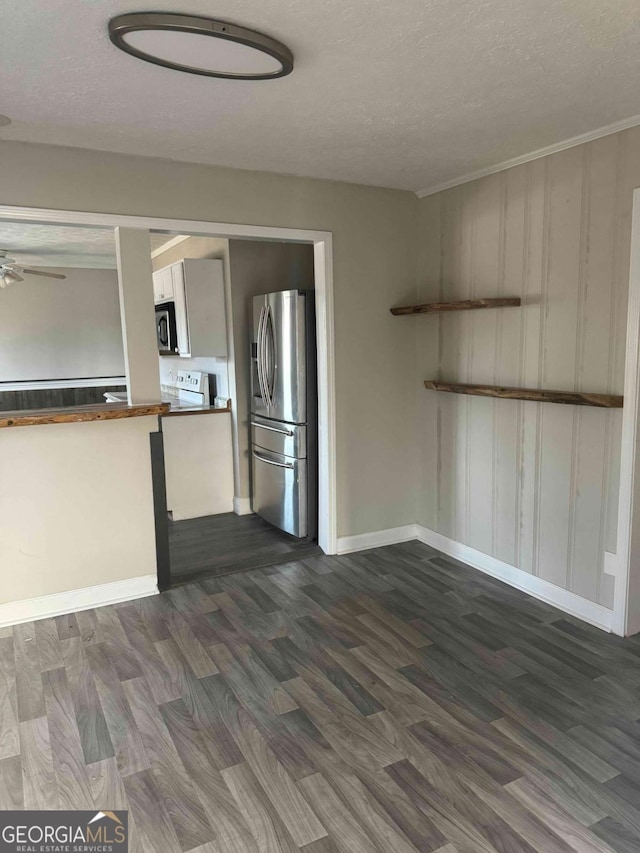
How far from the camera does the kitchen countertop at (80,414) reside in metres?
2.94

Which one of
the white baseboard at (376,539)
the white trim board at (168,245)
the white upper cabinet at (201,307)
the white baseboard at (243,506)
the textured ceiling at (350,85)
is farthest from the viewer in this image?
the white trim board at (168,245)

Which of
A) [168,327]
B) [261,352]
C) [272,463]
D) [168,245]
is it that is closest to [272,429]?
[272,463]

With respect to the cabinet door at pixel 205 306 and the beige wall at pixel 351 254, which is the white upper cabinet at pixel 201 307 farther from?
the beige wall at pixel 351 254

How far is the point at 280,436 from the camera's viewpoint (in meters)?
4.34

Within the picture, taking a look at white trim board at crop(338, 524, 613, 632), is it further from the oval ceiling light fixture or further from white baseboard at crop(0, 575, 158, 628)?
the oval ceiling light fixture

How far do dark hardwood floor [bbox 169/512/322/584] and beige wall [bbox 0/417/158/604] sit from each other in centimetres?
49

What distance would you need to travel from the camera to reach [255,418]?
187 inches

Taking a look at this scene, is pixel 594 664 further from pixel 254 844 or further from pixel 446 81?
pixel 446 81

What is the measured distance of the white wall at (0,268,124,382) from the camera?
7277 mm

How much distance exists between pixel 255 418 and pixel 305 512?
0.96 meters

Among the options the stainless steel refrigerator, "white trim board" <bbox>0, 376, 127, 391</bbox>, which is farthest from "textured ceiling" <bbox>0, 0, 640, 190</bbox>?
"white trim board" <bbox>0, 376, 127, 391</bbox>

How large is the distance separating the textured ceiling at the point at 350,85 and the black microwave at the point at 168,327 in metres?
2.11

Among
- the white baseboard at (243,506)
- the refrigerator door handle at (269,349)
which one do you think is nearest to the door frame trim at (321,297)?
the refrigerator door handle at (269,349)

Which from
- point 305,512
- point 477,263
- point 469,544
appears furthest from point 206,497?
point 477,263
